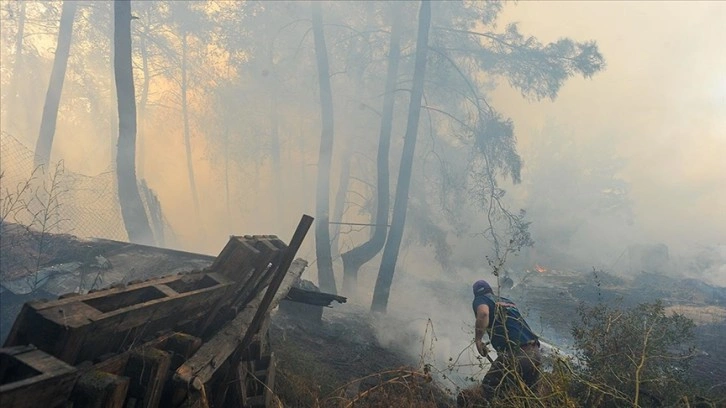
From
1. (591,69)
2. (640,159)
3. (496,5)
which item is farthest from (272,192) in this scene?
(640,159)

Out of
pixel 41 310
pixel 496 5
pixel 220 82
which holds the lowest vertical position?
pixel 41 310

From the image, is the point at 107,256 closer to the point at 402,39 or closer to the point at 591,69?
the point at 402,39

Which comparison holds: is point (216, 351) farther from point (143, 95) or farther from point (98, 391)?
point (143, 95)

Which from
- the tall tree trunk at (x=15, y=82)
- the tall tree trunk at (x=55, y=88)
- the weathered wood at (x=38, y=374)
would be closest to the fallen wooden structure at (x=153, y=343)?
the weathered wood at (x=38, y=374)

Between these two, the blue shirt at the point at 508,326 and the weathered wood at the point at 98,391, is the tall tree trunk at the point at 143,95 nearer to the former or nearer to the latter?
the blue shirt at the point at 508,326

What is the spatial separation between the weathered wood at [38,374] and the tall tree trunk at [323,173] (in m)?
9.80

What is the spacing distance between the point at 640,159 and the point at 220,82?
38.0 m

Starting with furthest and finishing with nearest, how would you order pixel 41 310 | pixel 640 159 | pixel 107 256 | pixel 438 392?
pixel 640 159, pixel 107 256, pixel 438 392, pixel 41 310

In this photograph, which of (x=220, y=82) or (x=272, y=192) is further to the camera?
(x=272, y=192)

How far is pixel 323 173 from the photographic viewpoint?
12.2 meters

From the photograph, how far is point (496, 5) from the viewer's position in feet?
44.1

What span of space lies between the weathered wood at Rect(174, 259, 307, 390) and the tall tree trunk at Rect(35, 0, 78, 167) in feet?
39.7

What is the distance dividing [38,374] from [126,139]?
8.03 meters

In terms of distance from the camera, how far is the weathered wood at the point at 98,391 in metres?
2.16
